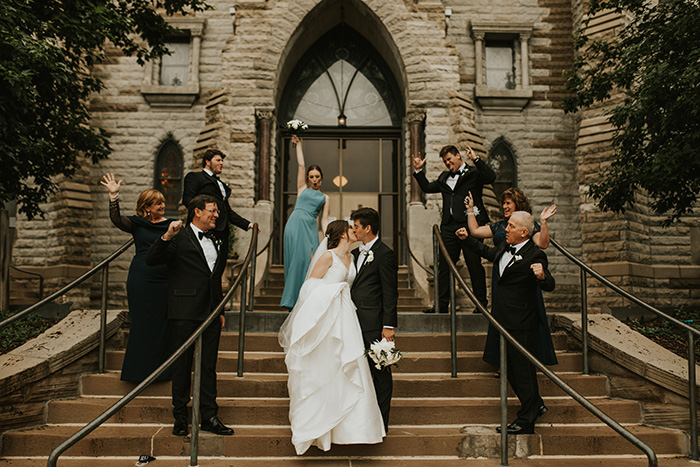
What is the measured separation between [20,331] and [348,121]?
8.39m

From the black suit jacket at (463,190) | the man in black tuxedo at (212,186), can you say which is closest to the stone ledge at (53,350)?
the man in black tuxedo at (212,186)

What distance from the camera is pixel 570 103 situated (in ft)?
28.5

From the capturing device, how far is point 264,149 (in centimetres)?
1108

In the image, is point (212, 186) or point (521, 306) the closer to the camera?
point (521, 306)

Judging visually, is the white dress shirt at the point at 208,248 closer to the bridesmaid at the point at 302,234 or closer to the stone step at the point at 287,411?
the stone step at the point at 287,411

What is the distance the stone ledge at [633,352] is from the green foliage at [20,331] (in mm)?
6163

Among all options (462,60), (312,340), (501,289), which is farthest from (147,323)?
(462,60)

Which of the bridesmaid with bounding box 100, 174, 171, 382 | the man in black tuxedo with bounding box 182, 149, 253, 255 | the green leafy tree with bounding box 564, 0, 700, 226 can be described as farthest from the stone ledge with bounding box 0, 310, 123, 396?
the green leafy tree with bounding box 564, 0, 700, 226

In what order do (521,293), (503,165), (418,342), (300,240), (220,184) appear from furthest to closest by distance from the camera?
(503,165) → (300,240) → (220,184) → (418,342) → (521,293)

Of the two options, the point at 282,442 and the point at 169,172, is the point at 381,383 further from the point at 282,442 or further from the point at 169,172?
the point at 169,172

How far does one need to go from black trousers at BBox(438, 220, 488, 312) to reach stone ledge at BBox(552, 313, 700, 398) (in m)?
1.00

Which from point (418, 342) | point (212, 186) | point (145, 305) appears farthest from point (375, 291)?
point (212, 186)

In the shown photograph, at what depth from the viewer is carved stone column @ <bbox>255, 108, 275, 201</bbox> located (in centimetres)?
1088

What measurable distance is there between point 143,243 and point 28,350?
1.56 m
